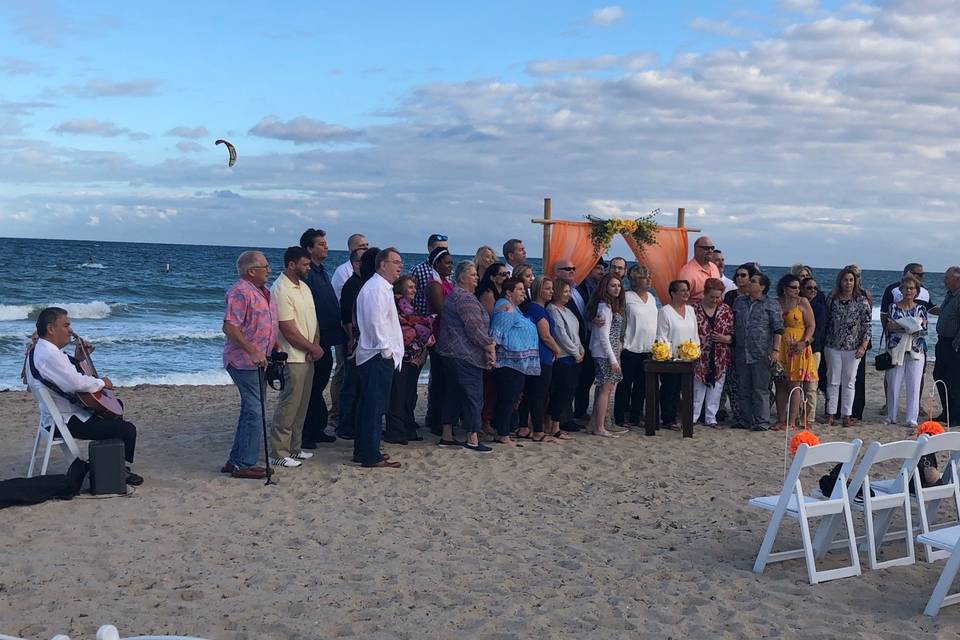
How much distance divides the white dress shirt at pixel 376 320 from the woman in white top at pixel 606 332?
2.38 metres

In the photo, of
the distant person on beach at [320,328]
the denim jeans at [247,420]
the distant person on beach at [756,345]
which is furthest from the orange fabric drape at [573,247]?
Result: the denim jeans at [247,420]

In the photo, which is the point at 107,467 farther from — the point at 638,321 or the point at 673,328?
the point at 673,328

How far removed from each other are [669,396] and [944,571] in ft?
16.5

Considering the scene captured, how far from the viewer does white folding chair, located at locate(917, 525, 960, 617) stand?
15.1ft

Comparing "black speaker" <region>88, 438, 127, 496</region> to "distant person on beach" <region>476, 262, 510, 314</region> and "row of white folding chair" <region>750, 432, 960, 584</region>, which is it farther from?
"row of white folding chair" <region>750, 432, 960, 584</region>

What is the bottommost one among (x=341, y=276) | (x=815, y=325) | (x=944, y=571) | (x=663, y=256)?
(x=944, y=571)

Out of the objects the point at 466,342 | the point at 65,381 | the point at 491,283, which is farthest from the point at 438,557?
the point at 491,283

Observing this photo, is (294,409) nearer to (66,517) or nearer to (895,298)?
(66,517)

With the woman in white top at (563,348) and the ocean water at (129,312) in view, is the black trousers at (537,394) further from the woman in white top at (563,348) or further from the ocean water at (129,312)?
the ocean water at (129,312)

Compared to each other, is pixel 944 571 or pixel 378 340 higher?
pixel 378 340

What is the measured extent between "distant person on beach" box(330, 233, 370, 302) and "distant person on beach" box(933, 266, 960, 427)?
6.16 m

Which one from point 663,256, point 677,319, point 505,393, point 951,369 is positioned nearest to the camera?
point 505,393

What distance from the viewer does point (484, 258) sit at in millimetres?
8883

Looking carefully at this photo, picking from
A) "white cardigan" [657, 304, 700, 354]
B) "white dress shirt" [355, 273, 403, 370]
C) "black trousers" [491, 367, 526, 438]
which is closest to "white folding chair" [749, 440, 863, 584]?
"white dress shirt" [355, 273, 403, 370]
